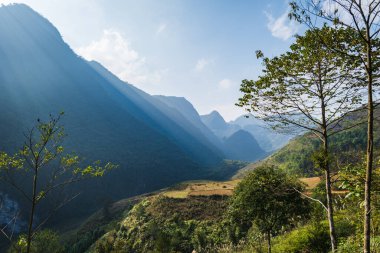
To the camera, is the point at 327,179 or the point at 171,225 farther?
the point at 171,225

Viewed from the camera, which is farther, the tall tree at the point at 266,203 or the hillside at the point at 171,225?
the hillside at the point at 171,225

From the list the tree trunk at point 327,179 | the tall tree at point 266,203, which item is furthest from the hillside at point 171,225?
the tree trunk at point 327,179

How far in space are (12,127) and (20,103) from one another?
30.0m

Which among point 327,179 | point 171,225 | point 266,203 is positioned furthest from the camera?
point 171,225

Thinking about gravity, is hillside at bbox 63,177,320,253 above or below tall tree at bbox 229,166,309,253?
below

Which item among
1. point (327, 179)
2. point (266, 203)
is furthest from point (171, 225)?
point (327, 179)

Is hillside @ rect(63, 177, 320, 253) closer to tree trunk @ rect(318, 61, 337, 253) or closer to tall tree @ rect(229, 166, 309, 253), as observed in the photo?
tall tree @ rect(229, 166, 309, 253)

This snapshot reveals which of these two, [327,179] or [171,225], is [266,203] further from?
[171,225]

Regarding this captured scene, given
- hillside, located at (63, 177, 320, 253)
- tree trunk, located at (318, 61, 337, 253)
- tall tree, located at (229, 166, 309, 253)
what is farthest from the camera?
hillside, located at (63, 177, 320, 253)

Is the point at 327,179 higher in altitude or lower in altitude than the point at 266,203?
higher

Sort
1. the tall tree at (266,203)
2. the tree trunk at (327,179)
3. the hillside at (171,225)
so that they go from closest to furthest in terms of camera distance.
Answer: the tree trunk at (327,179), the tall tree at (266,203), the hillside at (171,225)

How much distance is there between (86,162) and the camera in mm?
161375

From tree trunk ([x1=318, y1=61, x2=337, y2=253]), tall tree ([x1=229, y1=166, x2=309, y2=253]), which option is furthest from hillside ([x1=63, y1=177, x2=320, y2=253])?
tree trunk ([x1=318, y1=61, x2=337, y2=253])

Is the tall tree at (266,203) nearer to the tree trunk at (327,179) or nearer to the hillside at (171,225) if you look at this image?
the tree trunk at (327,179)
